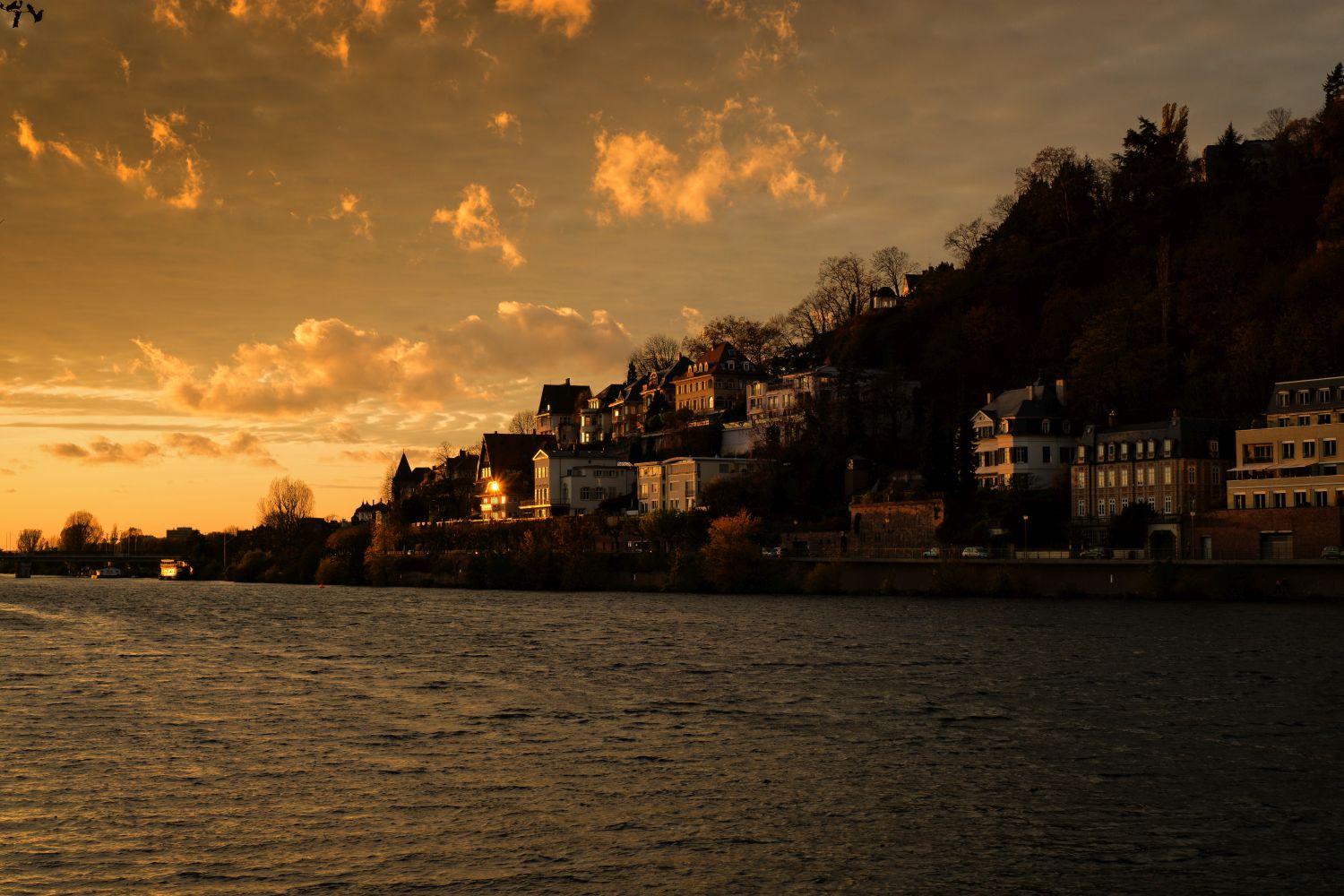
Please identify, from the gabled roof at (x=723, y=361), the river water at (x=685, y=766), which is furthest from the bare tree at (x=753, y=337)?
the river water at (x=685, y=766)

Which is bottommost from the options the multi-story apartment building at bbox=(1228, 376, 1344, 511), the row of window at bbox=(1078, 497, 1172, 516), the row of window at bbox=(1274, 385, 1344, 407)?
the row of window at bbox=(1078, 497, 1172, 516)

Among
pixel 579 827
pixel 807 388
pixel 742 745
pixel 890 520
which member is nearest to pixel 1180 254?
pixel 807 388

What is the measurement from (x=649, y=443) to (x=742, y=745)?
142 m

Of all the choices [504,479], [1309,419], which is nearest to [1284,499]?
[1309,419]

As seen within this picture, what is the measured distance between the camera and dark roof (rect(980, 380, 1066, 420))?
114 metres

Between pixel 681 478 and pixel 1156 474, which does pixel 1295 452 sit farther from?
pixel 681 478

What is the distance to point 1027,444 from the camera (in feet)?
371

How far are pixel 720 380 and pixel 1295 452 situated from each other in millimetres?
88942

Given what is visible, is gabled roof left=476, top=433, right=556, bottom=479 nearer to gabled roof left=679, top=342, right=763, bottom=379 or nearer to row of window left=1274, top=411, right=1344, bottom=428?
gabled roof left=679, top=342, right=763, bottom=379

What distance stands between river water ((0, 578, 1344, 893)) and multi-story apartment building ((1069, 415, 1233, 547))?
38.3m

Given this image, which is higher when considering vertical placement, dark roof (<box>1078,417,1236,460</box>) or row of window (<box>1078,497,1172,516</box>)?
dark roof (<box>1078,417,1236,460</box>)

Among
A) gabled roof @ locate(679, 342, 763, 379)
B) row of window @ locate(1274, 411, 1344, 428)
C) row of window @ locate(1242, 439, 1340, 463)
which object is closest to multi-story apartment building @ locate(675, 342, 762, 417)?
gabled roof @ locate(679, 342, 763, 379)

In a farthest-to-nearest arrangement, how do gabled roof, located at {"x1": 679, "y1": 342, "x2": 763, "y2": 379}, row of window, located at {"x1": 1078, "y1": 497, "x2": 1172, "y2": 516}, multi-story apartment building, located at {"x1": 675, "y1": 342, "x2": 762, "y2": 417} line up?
1. gabled roof, located at {"x1": 679, "y1": 342, "x2": 763, "y2": 379}
2. multi-story apartment building, located at {"x1": 675, "y1": 342, "x2": 762, "y2": 417}
3. row of window, located at {"x1": 1078, "y1": 497, "x2": 1172, "y2": 516}

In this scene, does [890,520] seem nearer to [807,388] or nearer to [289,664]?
[807,388]
